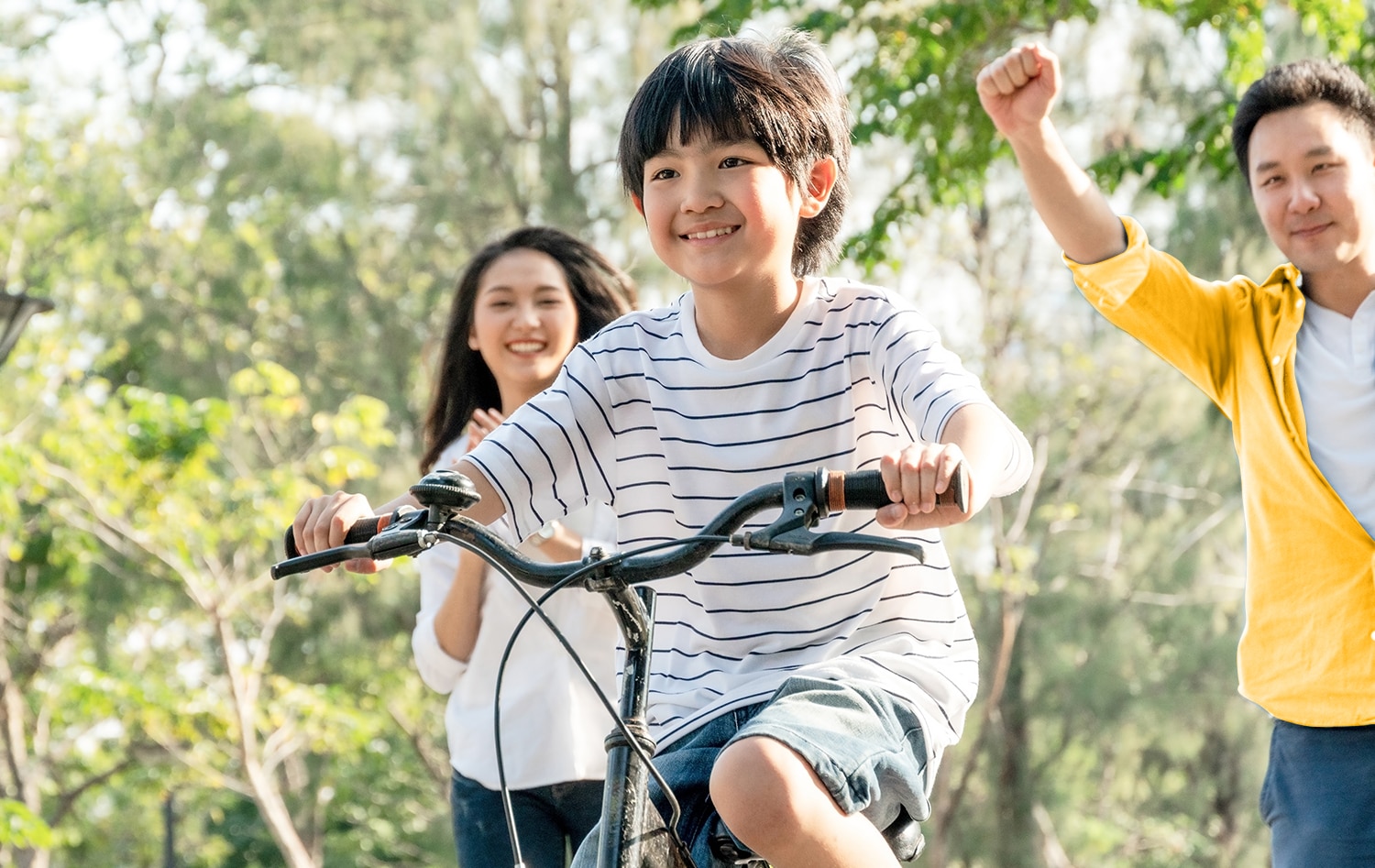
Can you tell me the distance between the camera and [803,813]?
1828 mm

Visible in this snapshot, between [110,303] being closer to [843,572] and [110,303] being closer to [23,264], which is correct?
[23,264]

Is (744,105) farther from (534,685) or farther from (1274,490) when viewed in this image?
(534,685)

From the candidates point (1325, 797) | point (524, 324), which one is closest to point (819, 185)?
point (1325, 797)

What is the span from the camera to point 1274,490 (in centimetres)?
278

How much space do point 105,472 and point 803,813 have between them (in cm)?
996

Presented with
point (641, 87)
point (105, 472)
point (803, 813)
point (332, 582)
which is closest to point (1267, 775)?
point (803, 813)

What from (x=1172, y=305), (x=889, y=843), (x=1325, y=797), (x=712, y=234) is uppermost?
(x=712, y=234)

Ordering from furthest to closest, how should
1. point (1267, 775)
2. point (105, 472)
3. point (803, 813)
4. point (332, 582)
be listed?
point (332, 582) → point (105, 472) → point (1267, 775) → point (803, 813)

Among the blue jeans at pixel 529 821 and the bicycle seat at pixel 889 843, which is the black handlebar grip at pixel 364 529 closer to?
the bicycle seat at pixel 889 843

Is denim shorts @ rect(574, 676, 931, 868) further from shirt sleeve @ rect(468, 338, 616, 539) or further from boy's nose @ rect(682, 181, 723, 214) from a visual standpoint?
boy's nose @ rect(682, 181, 723, 214)

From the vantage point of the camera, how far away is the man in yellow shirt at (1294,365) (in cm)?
264

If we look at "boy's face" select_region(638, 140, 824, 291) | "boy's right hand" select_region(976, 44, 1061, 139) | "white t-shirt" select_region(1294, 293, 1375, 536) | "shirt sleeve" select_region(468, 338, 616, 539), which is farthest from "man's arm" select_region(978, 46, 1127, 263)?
"shirt sleeve" select_region(468, 338, 616, 539)

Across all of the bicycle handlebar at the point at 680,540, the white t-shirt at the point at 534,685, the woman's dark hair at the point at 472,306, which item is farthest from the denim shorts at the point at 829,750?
the woman's dark hair at the point at 472,306

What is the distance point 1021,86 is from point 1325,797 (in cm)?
139
